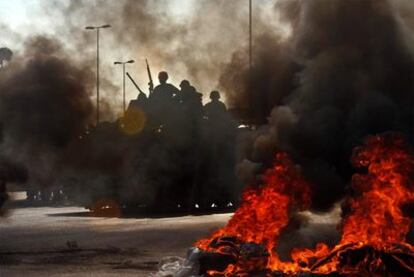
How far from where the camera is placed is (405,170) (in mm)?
12359

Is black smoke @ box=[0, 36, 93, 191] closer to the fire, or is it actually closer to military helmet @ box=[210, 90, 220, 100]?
military helmet @ box=[210, 90, 220, 100]

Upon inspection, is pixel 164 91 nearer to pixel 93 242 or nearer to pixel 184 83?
pixel 184 83

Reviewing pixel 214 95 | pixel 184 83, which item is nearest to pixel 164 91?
pixel 184 83

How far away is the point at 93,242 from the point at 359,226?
432 inches

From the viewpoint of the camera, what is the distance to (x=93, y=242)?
70.1ft

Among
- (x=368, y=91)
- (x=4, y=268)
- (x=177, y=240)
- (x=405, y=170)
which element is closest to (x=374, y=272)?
(x=405, y=170)

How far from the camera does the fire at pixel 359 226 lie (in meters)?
11.3

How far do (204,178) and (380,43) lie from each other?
24.3 m

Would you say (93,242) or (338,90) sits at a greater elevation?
(338,90)

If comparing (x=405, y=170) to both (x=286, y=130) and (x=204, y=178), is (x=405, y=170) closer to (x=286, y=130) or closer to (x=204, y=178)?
(x=286, y=130)

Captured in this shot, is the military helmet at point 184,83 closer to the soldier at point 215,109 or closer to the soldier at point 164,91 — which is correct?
the soldier at point 215,109

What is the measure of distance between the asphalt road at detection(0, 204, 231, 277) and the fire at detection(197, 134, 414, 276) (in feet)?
9.70

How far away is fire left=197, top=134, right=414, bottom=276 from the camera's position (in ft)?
37.1

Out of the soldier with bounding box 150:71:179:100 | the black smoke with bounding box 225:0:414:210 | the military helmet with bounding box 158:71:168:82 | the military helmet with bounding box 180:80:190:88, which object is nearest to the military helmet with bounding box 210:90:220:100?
the military helmet with bounding box 180:80:190:88
